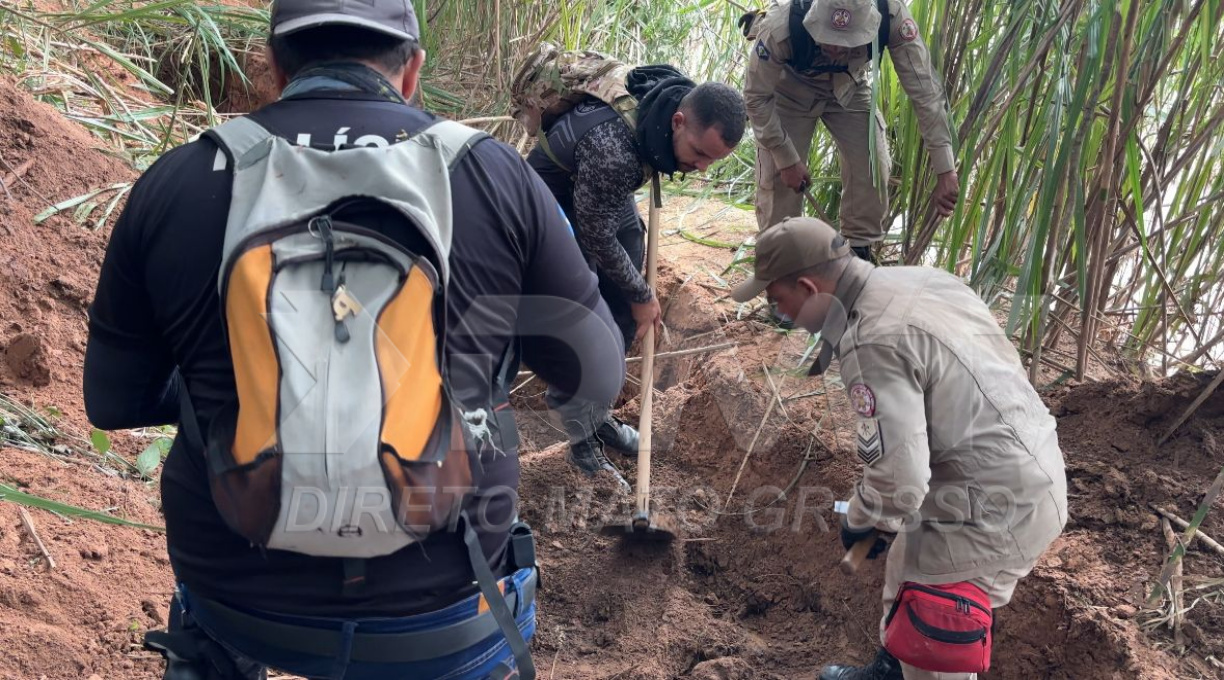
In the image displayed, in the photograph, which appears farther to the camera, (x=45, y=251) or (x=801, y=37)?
(x=801, y=37)

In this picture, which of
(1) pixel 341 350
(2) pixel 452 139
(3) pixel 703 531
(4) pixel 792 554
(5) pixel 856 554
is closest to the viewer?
(1) pixel 341 350

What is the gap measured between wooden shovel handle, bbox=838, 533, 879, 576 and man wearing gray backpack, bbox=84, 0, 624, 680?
1.07m

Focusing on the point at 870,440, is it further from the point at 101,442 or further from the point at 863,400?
the point at 101,442

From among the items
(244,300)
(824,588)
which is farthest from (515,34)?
(244,300)

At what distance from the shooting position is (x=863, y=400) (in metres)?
2.00

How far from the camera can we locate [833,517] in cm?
309

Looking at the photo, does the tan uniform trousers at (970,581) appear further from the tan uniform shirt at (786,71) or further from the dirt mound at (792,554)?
the tan uniform shirt at (786,71)

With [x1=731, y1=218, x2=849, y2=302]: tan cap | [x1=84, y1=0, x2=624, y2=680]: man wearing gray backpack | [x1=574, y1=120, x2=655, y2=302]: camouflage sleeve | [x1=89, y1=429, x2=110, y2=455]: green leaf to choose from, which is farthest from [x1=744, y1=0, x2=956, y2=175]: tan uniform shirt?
[x1=89, y1=429, x2=110, y2=455]: green leaf

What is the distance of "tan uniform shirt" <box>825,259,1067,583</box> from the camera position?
6.50 feet

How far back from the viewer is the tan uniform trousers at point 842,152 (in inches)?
154

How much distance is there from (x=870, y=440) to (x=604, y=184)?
1.16 metres

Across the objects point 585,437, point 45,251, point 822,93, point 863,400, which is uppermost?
point 822,93

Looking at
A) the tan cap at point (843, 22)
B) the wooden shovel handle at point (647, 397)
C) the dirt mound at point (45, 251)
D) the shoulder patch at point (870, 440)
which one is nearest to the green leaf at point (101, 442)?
the dirt mound at point (45, 251)

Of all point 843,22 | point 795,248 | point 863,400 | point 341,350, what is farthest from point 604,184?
point 341,350
